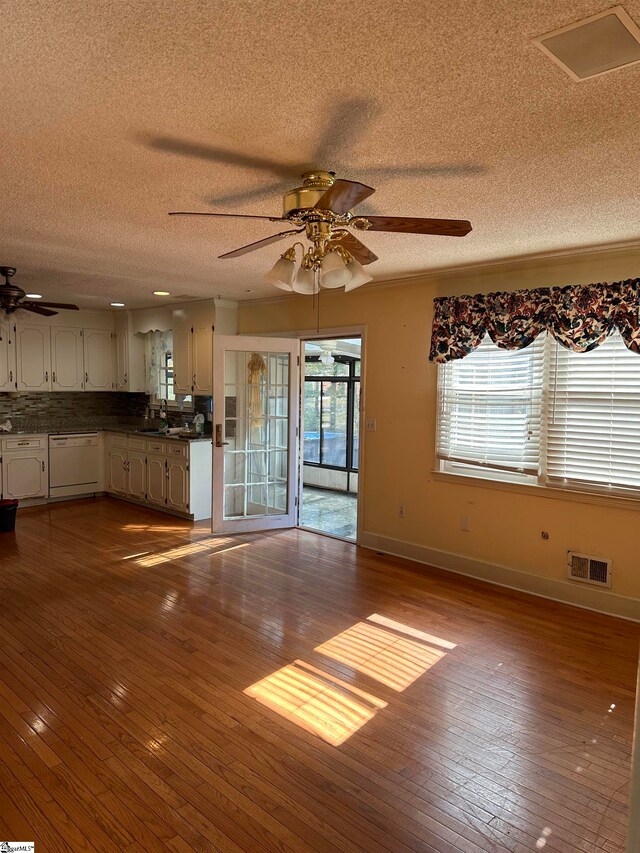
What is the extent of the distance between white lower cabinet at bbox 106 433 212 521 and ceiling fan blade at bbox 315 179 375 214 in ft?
14.5

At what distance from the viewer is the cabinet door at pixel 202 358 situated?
20.4 feet

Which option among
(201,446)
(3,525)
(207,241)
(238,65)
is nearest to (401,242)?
(207,241)

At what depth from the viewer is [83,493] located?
23.6 ft

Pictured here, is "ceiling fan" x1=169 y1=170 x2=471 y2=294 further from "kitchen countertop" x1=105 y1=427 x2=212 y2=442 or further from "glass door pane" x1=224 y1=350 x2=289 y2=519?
"kitchen countertop" x1=105 y1=427 x2=212 y2=442

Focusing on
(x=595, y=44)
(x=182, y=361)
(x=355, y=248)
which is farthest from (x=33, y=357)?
(x=595, y=44)

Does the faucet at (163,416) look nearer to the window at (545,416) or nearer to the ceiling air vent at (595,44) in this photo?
the window at (545,416)

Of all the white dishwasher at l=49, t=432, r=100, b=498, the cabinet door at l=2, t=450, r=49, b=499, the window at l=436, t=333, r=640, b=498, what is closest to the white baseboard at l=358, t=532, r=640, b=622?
the window at l=436, t=333, r=640, b=498

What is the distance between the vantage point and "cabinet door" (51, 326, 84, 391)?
7.06 meters

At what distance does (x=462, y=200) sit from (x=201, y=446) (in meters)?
4.17

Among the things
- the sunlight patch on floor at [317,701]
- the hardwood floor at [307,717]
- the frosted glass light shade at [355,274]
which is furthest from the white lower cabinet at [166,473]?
the frosted glass light shade at [355,274]

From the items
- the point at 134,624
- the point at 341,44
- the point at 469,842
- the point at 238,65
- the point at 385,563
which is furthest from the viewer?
the point at 385,563

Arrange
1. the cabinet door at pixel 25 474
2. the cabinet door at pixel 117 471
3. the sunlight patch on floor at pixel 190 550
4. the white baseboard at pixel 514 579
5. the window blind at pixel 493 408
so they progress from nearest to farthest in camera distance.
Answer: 1. the white baseboard at pixel 514 579
2. the window blind at pixel 493 408
3. the sunlight patch on floor at pixel 190 550
4. the cabinet door at pixel 25 474
5. the cabinet door at pixel 117 471

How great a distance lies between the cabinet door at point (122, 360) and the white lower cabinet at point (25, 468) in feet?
4.18

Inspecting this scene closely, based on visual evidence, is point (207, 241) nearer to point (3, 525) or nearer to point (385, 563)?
point (385, 563)
